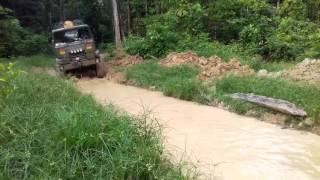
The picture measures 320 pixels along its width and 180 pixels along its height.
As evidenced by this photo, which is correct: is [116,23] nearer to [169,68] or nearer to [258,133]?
[169,68]

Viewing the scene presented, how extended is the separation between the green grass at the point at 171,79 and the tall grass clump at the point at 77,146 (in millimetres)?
4734

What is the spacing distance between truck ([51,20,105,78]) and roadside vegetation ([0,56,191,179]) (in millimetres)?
8725

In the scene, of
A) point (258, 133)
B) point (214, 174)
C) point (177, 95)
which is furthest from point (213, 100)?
point (214, 174)

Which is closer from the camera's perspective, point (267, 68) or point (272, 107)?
point (272, 107)

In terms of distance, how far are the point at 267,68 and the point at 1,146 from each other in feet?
30.6

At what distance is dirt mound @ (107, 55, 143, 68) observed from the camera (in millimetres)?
16667

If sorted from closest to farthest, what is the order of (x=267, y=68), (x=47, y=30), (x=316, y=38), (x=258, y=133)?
(x=258, y=133), (x=267, y=68), (x=316, y=38), (x=47, y=30)

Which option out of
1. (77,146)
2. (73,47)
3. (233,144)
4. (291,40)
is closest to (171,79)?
(73,47)

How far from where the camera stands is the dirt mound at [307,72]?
36.6 feet

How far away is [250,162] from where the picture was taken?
22.7 feet

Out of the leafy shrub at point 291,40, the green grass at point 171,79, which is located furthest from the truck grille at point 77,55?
the leafy shrub at point 291,40

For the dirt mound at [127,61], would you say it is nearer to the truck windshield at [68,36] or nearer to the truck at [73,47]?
the truck at [73,47]

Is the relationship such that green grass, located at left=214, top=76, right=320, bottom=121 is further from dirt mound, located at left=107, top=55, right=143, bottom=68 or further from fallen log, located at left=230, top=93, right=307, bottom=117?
dirt mound, located at left=107, top=55, right=143, bottom=68

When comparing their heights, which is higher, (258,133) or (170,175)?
(170,175)
